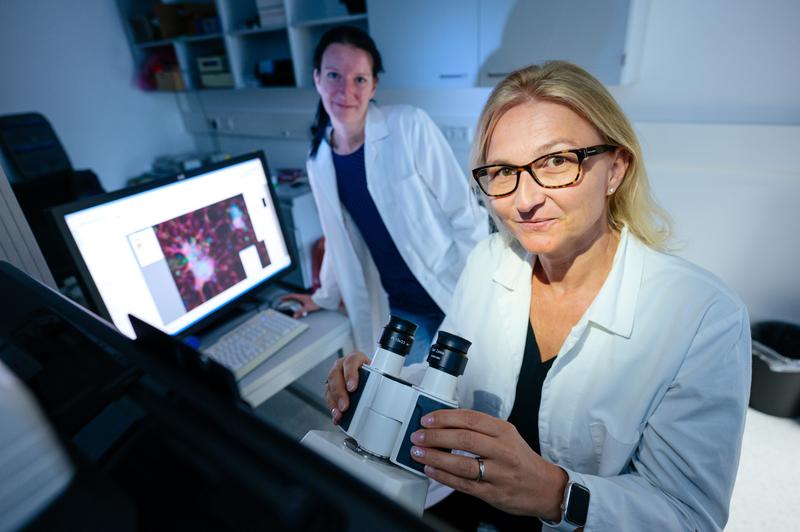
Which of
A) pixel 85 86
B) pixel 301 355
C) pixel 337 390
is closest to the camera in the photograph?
pixel 337 390

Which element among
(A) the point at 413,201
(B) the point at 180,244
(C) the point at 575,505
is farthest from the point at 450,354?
(A) the point at 413,201

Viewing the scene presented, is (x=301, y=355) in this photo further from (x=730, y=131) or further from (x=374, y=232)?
(x=730, y=131)

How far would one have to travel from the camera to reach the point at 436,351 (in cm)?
62

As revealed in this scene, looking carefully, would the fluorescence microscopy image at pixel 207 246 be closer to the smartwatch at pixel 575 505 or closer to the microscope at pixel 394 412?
the microscope at pixel 394 412

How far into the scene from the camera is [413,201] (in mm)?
1745

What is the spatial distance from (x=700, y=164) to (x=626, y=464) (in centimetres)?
175

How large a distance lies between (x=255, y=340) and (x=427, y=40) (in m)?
1.77

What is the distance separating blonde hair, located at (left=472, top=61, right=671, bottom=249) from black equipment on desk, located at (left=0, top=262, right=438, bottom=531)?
0.80 m

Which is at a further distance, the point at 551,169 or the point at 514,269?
the point at 514,269

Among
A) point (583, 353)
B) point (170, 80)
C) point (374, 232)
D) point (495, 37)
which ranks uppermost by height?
point (495, 37)

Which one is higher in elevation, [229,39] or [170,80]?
[229,39]

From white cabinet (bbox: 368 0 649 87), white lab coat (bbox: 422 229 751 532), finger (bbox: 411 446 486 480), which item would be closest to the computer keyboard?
white lab coat (bbox: 422 229 751 532)

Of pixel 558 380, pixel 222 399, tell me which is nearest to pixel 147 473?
pixel 222 399

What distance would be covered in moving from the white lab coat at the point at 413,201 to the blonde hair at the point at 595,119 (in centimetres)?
73
